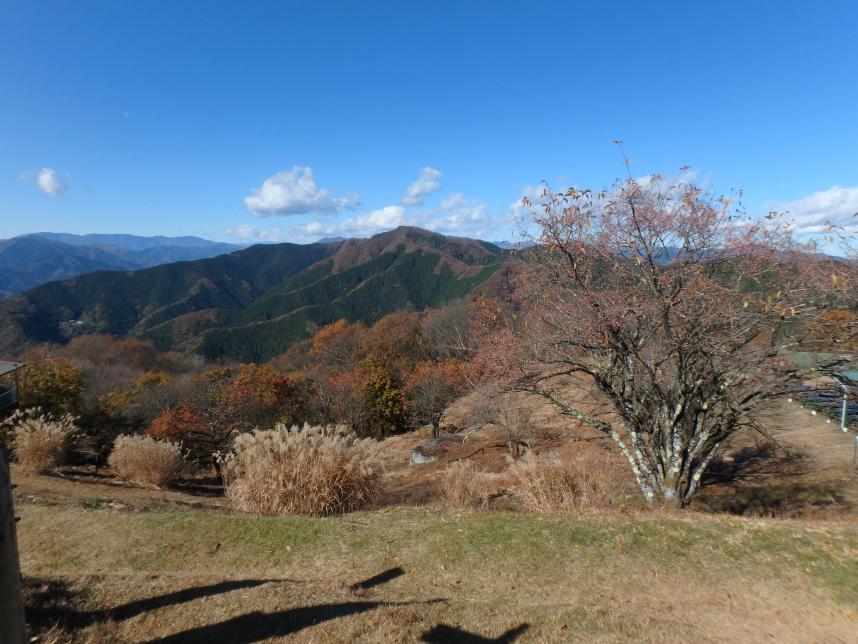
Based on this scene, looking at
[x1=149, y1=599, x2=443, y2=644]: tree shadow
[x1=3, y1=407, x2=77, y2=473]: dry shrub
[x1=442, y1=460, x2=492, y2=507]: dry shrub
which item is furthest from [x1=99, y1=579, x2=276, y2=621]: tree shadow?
[x1=3, y1=407, x2=77, y2=473]: dry shrub

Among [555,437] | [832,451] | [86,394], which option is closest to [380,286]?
[86,394]

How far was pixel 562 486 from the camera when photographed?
8.55 meters

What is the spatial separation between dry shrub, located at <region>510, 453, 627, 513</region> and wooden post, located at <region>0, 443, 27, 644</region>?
710 cm

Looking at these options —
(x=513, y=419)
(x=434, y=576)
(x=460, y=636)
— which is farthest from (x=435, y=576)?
(x=513, y=419)

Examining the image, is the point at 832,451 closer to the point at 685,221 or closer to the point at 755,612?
the point at 685,221

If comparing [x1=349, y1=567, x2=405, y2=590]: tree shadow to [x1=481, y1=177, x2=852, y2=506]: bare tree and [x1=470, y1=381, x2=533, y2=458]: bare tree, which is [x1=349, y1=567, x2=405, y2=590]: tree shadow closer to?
[x1=481, y1=177, x2=852, y2=506]: bare tree

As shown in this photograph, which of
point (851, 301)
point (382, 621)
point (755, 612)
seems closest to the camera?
point (382, 621)

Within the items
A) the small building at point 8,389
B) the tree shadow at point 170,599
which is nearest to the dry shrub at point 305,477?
the tree shadow at point 170,599

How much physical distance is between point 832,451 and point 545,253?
11.4 metres

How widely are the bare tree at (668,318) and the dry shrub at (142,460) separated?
10.7m

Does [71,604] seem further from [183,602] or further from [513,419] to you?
[513,419]

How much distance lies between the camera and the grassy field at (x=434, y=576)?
Result: 420cm

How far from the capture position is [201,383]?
3036cm

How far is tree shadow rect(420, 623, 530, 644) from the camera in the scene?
4035 mm
